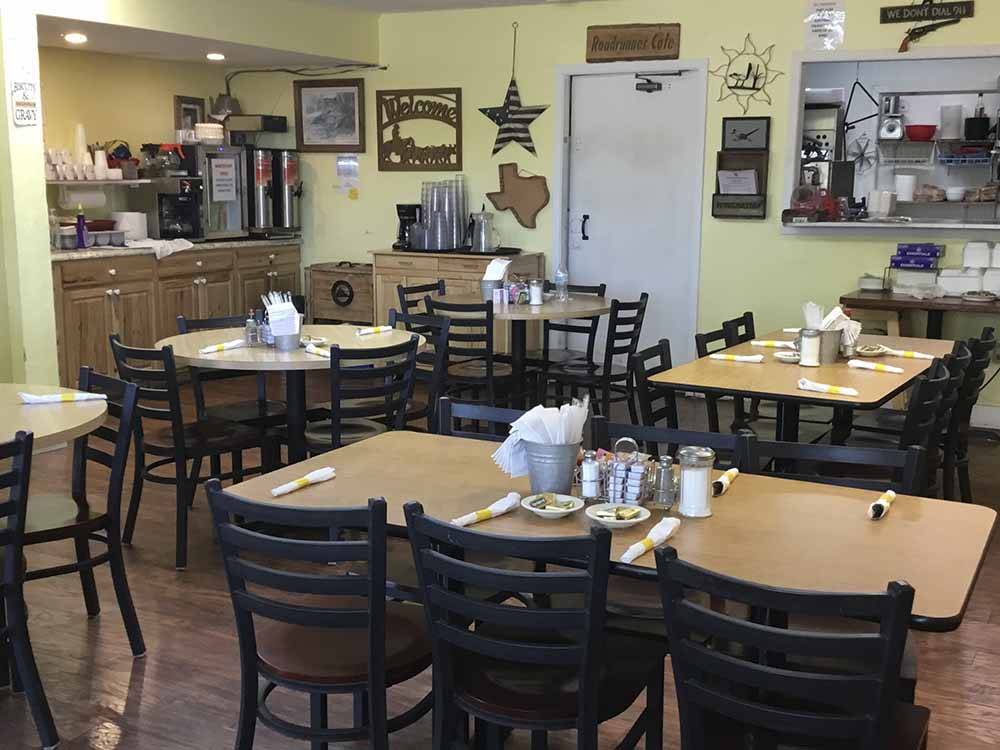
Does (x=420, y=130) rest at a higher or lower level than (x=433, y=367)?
higher

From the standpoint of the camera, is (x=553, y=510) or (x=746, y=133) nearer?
(x=553, y=510)

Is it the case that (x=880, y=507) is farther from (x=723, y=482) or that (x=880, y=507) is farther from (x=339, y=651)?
(x=339, y=651)

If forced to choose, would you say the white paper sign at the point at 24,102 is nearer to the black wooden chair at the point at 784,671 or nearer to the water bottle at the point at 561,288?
the water bottle at the point at 561,288

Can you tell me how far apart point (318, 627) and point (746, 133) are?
Answer: 215 inches

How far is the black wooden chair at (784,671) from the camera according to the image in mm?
1752

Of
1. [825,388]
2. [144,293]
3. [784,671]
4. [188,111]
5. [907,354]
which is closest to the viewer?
[784,671]

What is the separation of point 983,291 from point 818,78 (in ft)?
8.13

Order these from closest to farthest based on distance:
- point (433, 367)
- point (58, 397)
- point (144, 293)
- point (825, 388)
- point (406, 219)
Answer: point (58, 397) → point (825, 388) → point (433, 367) → point (144, 293) → point (406, 219)

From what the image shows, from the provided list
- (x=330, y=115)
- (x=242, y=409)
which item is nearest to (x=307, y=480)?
(x=242, y=409)

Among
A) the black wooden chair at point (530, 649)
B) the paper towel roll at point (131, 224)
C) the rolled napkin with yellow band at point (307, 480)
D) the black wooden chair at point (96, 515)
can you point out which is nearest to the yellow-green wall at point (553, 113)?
the paper towel roll at point (131, 224)

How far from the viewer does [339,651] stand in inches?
94.3

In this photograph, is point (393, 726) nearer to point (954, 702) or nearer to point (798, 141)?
point (954, 702)

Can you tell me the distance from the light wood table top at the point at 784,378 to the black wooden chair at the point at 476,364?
1.44 m

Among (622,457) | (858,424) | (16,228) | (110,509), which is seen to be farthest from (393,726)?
(16,228)
